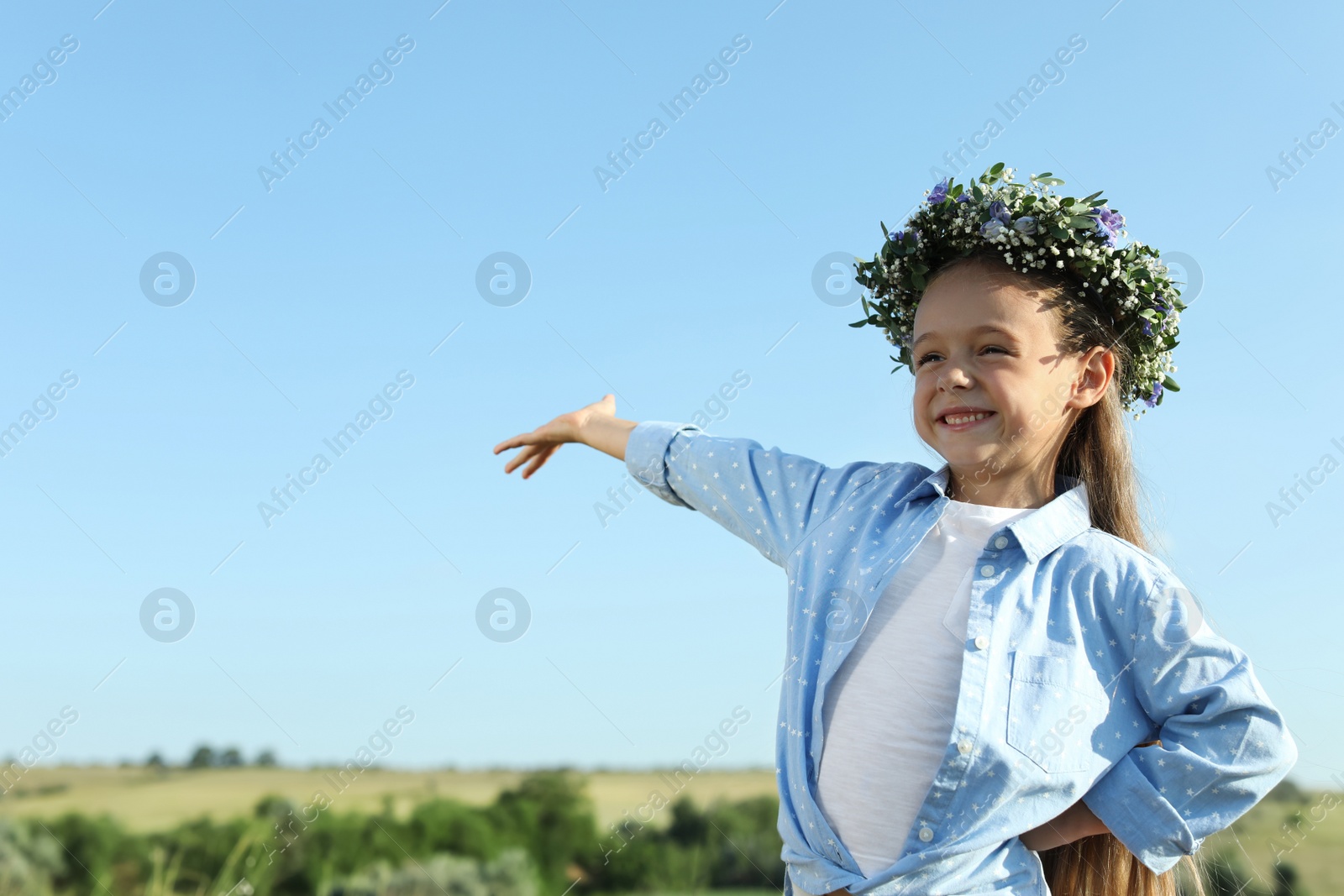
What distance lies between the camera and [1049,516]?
198 centimetres

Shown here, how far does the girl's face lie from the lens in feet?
6.60

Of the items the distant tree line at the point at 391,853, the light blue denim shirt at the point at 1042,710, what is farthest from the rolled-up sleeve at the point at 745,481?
the distant tree line at the point at 391,853

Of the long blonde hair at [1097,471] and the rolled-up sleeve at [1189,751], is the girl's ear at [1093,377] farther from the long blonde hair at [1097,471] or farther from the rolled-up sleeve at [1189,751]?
the rolled-up sleeve at [1189,751]

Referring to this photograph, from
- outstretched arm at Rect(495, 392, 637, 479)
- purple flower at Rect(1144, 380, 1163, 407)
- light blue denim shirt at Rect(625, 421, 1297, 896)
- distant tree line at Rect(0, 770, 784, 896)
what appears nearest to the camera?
light blue denim shirt at Rect(625, 421, 1297, 896)

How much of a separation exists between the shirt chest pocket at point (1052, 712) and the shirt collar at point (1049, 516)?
0.23m

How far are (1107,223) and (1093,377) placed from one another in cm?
36

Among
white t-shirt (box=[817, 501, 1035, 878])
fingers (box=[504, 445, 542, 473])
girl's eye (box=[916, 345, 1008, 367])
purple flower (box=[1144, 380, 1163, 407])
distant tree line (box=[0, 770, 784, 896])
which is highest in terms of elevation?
purple flower (box=[1144, 380, 1163, 407])

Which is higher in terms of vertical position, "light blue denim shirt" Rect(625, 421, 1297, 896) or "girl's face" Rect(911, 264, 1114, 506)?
"girl's face" Rect(911, 264, 1114, 506)

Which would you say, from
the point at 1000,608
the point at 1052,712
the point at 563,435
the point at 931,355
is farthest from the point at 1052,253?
the point at 563,435

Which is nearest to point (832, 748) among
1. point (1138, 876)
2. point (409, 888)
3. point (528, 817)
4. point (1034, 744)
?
point (1034, 744)

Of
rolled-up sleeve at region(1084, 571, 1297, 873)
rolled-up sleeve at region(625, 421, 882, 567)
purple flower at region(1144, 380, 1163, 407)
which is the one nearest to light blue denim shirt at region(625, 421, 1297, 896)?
rolled-up sleeve at region(1084, 571, 1297, 873)

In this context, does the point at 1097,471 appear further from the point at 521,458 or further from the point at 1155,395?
the point at 521,458

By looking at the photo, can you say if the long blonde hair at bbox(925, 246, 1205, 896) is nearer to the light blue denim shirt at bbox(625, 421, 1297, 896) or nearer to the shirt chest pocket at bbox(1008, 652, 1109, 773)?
the light blue denim shirt at bbox(625, 421, 1297, 896)

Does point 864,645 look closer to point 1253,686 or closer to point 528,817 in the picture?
point 1253,686
